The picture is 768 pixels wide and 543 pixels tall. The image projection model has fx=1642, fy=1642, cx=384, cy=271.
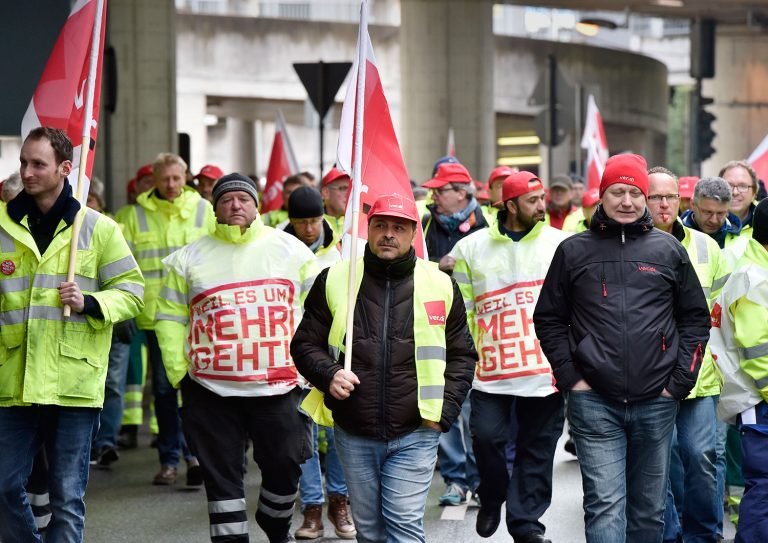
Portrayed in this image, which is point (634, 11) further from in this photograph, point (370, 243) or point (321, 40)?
A: point (370, 243)

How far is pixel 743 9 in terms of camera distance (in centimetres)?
4672

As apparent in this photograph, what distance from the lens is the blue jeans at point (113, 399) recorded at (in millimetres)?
12703

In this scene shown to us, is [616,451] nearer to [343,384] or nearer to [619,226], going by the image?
[619,226]

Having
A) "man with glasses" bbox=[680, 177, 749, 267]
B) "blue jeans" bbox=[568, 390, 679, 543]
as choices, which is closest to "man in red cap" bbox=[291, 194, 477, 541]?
"blue jeans" bbox=[568, 390, 679, 543]

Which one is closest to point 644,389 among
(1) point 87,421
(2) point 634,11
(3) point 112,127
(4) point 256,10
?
(1) point 87,421

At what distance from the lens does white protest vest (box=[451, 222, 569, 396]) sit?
367 inches

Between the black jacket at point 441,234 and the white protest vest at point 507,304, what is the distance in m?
1.56

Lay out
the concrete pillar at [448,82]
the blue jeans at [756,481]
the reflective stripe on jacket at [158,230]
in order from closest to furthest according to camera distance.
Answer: the blue jeans at [756,481]
the reflective stripe on jacket at [158,230]
the concrete pillar at [448,82]

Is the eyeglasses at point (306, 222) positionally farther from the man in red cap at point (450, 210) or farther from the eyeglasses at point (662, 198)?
the eyeglasses at point (662, 198)

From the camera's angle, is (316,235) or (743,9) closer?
(316,235)

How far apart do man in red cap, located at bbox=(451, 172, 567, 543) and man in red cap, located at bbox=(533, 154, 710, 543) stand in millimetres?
1747

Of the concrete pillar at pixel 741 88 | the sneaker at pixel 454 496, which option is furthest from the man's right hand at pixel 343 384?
the concrete pillar at pixel 741 88

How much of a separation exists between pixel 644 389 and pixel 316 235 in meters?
3.62

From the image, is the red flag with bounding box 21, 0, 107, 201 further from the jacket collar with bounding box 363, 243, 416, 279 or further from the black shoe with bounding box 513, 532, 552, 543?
the black shoe with bounding box 513, 532, 552, 543
